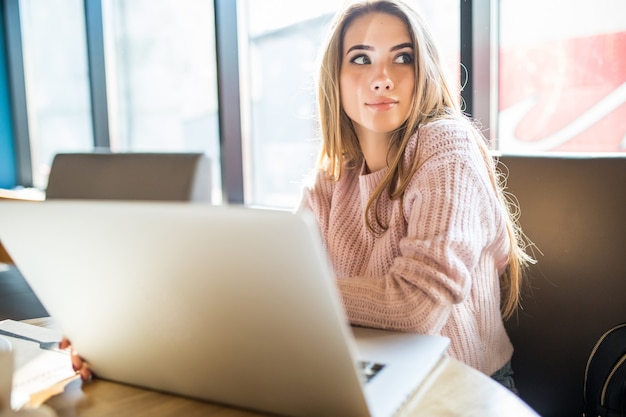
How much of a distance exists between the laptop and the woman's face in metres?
0.63

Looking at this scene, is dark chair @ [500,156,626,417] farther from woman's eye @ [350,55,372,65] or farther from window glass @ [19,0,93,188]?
window glass @ [19,0,93,188]

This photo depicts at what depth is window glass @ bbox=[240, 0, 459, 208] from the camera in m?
2.68

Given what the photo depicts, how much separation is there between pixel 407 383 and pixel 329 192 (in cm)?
76

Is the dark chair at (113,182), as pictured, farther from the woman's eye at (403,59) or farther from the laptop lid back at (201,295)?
the laptop lid back at (201,295)

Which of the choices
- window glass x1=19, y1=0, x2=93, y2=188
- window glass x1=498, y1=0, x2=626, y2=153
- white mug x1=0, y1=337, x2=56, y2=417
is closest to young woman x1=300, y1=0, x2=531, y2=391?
white mug x1=0, y1=337, x2=56, y2=417

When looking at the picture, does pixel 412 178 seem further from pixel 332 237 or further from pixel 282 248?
pixel 282 248

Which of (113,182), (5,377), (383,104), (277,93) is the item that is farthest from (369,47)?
(277,93)

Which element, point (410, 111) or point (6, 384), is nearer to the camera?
point (6, 384)

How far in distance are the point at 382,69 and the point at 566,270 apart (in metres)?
0.52

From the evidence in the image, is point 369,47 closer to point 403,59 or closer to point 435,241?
point 403,59

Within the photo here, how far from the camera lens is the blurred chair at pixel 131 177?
138cm

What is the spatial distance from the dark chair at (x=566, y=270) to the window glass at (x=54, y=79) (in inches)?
123

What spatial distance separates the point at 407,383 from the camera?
27.9 inches

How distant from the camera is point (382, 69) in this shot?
131cm
